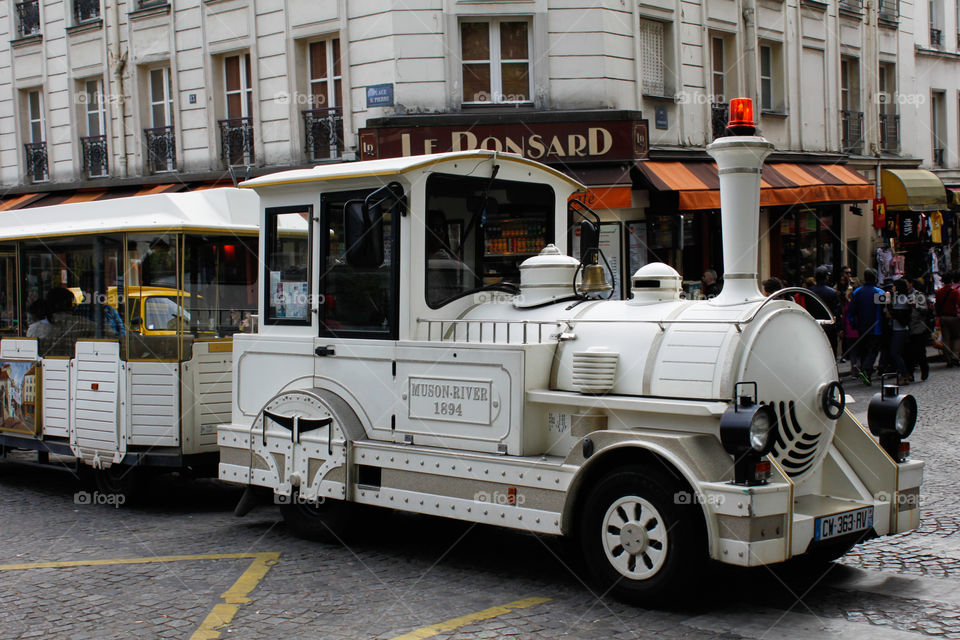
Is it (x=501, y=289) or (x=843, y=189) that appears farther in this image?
(x=843, y=189)

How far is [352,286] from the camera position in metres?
7.02

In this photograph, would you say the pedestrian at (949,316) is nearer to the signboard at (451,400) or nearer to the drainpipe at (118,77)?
the signboard at (451,400)

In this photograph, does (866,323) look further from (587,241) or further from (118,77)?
(118,77)

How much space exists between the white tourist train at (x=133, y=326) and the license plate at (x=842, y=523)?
4.96 metres

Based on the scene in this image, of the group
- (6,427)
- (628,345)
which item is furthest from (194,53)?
(628,345)

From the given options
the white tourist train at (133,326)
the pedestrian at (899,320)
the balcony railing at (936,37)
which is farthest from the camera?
the balcony railing at (936,37)

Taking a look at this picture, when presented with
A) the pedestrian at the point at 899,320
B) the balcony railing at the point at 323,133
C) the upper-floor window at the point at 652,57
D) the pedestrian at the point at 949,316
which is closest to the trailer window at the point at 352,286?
the pedestrian at the point at 899,320

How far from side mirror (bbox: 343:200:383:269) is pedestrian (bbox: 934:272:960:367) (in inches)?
558

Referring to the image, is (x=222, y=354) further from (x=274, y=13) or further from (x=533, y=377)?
(x=274, y=13)

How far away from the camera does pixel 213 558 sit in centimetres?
677

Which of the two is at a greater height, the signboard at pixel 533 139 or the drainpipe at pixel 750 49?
the drainpipe at pixel 750 49

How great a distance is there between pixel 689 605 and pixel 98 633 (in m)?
2.97

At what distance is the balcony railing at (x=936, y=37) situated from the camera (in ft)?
88.5

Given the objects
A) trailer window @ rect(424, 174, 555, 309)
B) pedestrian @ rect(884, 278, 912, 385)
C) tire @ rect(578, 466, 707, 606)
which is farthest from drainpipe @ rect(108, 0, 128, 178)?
tire @ rect(578, 466, 707, 606)
